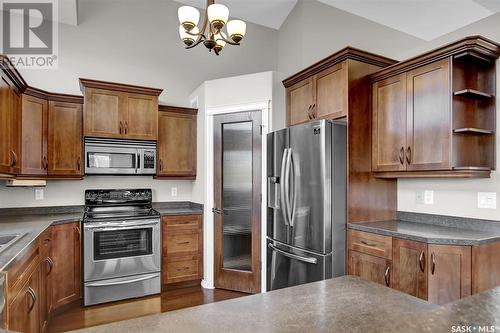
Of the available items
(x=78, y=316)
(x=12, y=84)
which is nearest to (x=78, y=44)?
(x=12, y=84)

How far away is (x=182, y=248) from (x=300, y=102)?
2.26 metres

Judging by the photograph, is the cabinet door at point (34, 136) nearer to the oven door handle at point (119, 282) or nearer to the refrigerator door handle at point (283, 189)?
the oven door handle at point (119, 282)

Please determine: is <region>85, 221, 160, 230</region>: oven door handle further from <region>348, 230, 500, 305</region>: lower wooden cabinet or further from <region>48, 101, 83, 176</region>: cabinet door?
<region>348, 230, 500, 305</region>: lower wooden cabinet

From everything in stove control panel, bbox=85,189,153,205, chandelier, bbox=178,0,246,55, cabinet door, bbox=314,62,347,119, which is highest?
chandelier, bbox=178,0,246,55

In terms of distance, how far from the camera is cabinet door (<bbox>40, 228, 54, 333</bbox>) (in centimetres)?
252

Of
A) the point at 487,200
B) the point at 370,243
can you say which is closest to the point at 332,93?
the point at 370,243

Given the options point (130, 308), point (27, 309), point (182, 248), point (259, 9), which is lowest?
point (130, 308)

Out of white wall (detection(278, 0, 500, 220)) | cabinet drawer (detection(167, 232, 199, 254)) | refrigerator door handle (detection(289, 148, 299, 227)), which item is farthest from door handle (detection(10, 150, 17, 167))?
white wall (detection(278, 0, 500, 220))

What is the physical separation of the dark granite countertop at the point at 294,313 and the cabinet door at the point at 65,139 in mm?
3199

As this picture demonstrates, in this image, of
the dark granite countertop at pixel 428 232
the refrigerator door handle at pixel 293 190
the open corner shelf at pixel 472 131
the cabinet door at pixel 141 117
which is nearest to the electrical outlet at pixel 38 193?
the cabinet door at pixel 141 117

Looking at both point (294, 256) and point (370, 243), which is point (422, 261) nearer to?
point (370, 243)

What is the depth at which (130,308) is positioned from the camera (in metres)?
3.28

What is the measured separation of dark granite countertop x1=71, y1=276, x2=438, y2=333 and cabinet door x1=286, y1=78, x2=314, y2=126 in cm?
248

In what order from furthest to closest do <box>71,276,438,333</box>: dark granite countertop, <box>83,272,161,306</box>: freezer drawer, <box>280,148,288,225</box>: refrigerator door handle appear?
Answer: <box>83,272,161,306</box>: freezer drawer → <box>280,148,288,225</box>: refrigerator door handle → <box>71,276,438,333</box>: dark granite countertop
